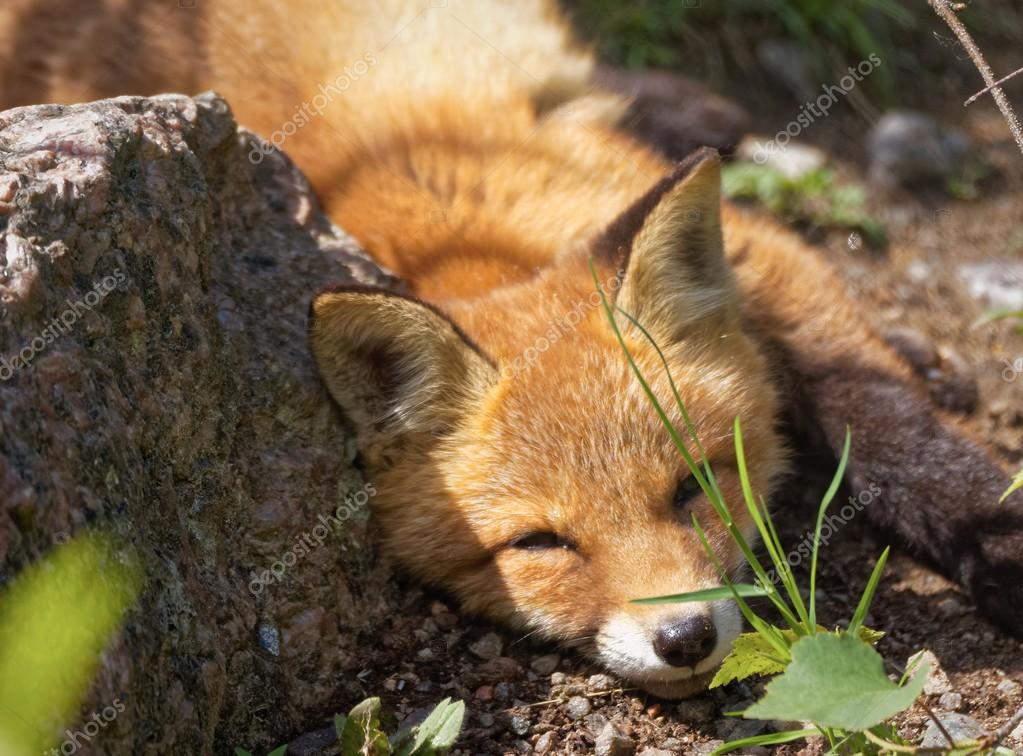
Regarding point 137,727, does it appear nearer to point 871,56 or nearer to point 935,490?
point 935,490

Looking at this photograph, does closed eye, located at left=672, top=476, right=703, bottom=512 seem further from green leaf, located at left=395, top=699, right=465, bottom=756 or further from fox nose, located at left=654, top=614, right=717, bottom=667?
green leaf, located at left=395, top=699, right=465, bottom=756

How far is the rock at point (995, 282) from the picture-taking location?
19.3 ft

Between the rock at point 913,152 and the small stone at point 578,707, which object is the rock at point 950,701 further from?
the rock at point 913,152

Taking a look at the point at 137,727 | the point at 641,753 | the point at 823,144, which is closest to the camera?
the point at 137,727

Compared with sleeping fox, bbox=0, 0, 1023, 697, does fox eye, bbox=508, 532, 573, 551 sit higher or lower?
lower

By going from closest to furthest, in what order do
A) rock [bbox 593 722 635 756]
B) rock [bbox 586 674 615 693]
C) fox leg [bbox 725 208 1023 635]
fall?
rock [bbox 593 722 635 756] < rock [bbox 586 674 615 693] < fox leg [bbox 725 208 1023 635]

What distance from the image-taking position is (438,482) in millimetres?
3768

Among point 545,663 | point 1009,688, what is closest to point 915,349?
point 1009,688

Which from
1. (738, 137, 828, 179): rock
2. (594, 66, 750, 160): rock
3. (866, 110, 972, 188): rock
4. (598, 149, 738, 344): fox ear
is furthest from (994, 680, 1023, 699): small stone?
(866, 110, 972, 188): rock

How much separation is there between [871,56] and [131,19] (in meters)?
5.13

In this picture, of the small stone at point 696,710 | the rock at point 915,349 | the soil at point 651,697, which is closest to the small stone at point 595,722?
the soil at point 651,697

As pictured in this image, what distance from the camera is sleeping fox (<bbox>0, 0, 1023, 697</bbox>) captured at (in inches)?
138

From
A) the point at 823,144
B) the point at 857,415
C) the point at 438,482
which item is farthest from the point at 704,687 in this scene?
the point at 823,144

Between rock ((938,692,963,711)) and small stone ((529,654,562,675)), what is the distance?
1258mm
